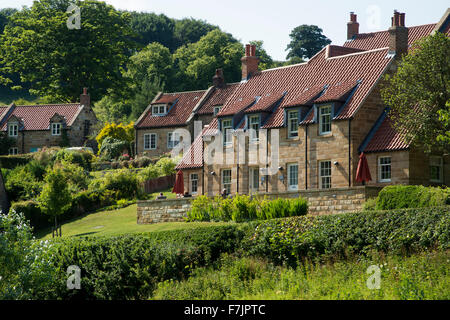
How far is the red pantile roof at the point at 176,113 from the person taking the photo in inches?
2731

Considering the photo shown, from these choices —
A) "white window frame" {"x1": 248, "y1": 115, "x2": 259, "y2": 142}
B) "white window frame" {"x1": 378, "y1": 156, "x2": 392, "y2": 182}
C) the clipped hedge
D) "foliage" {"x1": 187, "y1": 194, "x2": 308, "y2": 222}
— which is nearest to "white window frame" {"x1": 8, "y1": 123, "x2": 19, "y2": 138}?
"white window frame" {"x1": 248, "y1": 115, "x2": 259, "y2": 142}

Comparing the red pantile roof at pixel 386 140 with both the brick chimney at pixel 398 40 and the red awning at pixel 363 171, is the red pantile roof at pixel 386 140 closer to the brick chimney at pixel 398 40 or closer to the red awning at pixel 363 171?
the red awning at pixel 363 171

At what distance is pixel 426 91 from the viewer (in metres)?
37.8

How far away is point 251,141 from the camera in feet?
153

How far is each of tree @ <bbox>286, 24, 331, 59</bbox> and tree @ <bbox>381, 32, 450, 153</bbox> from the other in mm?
61922

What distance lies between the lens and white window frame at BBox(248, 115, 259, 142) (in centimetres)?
4641

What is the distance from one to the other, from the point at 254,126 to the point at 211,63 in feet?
162

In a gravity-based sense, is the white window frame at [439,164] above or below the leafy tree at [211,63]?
below

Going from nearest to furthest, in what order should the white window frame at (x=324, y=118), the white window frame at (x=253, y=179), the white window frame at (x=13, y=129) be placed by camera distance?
the white window frame at (x=324, y=118) → the white window frame at (x=253, y=179) → the white window frame at (x=13, y=129)

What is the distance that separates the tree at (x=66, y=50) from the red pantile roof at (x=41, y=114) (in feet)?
19.5

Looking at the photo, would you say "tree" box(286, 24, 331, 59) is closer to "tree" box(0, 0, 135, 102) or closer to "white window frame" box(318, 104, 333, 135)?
"tree" box(0, 0, 135, 102)

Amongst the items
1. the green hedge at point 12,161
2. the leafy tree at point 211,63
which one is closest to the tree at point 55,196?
the green hedge at point 12,161

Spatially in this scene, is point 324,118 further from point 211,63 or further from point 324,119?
point 211,63

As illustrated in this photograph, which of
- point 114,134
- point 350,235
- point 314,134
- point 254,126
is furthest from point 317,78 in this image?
point 114,134
